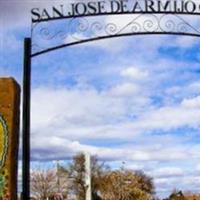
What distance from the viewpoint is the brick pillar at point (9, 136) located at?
14.3m

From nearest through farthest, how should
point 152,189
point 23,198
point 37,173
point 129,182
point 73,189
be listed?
1. point 23,198
2. point 73,189
3. point 37,173
4. point 129,182
5. point 152,189

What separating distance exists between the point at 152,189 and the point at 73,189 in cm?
2469

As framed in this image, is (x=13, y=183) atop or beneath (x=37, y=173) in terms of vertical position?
beneath

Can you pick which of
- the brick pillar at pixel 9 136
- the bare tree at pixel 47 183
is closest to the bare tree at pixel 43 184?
the bare tree at pixel 47 183

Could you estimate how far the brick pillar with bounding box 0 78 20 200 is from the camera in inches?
564

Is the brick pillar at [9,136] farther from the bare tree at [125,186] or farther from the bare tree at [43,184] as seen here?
the bare tree at [125,186]

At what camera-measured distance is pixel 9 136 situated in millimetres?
14570

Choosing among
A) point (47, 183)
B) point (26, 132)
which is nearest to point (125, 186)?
point (47, 183)

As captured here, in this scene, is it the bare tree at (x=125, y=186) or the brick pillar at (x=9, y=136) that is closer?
the brick pillar at (x=9, y=136)

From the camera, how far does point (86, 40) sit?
14594mm

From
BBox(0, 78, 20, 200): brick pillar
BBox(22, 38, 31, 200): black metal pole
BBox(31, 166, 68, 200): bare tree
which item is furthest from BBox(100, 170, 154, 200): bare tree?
BBox(22, 38, 31, 200): black metal pole

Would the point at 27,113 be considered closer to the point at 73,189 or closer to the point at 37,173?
the point at 73,189

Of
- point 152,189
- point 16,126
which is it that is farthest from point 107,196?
point 16,126

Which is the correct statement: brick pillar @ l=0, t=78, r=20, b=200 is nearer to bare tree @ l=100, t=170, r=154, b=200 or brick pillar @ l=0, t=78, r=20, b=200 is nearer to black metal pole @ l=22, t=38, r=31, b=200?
black metal pole @ l=22, t=38, r=31, b=200
